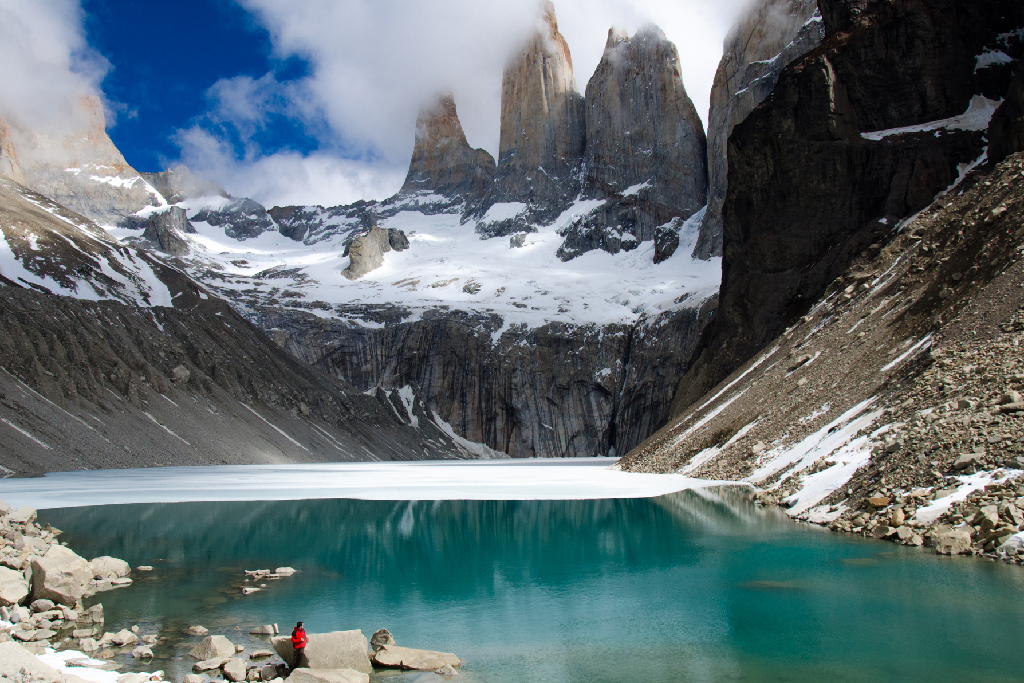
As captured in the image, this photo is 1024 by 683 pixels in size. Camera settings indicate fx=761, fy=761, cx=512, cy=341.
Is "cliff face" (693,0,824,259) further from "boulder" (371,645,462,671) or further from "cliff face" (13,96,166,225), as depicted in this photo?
"cliff face" (13,96,166,225)

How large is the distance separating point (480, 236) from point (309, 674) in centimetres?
14878

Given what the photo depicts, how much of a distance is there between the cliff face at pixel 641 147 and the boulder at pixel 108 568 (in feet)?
399

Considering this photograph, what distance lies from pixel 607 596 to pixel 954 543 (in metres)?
6.21

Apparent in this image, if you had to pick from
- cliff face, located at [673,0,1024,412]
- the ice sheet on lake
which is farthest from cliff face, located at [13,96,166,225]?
cliff face, located at [673,0,1024,412]

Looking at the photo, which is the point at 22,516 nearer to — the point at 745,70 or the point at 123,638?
the point at 123,638

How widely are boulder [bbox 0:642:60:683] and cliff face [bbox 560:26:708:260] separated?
5018 inches

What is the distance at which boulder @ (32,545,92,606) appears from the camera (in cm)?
1172

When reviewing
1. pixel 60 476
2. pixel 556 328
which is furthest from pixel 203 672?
pixel 556 328

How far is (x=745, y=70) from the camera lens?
108 meters

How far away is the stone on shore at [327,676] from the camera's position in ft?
27.4

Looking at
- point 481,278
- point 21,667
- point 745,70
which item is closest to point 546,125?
point 481,278

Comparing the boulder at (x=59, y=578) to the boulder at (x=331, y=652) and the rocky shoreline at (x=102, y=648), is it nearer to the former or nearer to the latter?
the rocky shoreline at (x=102, y=648)

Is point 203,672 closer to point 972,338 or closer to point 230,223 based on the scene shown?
point 972,338

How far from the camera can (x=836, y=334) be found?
3434 centimetres
